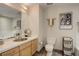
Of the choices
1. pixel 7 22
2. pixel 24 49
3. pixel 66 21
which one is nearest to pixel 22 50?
pixel 24 49

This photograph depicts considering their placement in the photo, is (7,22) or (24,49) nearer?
(7,22)

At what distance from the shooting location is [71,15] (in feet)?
7.63

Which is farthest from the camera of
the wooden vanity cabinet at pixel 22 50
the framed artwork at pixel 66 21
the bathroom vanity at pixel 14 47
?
the framed artwork at pixel 66 21

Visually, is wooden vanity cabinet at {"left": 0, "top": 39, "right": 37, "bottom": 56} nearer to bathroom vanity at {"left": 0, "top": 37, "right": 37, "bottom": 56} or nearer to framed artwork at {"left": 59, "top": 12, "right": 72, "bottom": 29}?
bathroom vanity at {"left": 0, "top": 37, "right": 37, "bottom": 56}

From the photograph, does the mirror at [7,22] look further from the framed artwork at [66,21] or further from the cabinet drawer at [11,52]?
the framed artwork at [66,21]

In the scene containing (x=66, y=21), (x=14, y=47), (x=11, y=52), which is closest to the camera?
(x=11, y=52)

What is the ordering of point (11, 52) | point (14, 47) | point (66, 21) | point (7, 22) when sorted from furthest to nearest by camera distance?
point (66, 21) < point (7, 22) < point (14, 47) < point (11, 52)

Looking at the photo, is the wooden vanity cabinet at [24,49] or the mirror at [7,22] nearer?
the mirror at [7,22]

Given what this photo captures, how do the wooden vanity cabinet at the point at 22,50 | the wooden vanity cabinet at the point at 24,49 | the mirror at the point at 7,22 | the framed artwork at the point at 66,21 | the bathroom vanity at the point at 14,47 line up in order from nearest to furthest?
1. the bathroom vanity at the point at 14,47
2. the wooden vanity cabinet at the point at 22,50
3. the mirror at the point at 7,22
4. the wooden vanity cabinet at the point at 24,49
5. the framed artwork at the point at 66,21

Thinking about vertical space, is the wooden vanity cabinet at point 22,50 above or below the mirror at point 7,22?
below

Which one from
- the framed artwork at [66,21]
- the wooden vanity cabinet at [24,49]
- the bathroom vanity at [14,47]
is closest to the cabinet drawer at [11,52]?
the bathroom vanity at [14,47]

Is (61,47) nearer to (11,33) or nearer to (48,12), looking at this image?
(48,12)

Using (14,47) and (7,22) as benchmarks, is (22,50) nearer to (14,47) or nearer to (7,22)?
(14,47)

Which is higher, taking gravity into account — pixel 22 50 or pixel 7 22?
pixel 7 22
